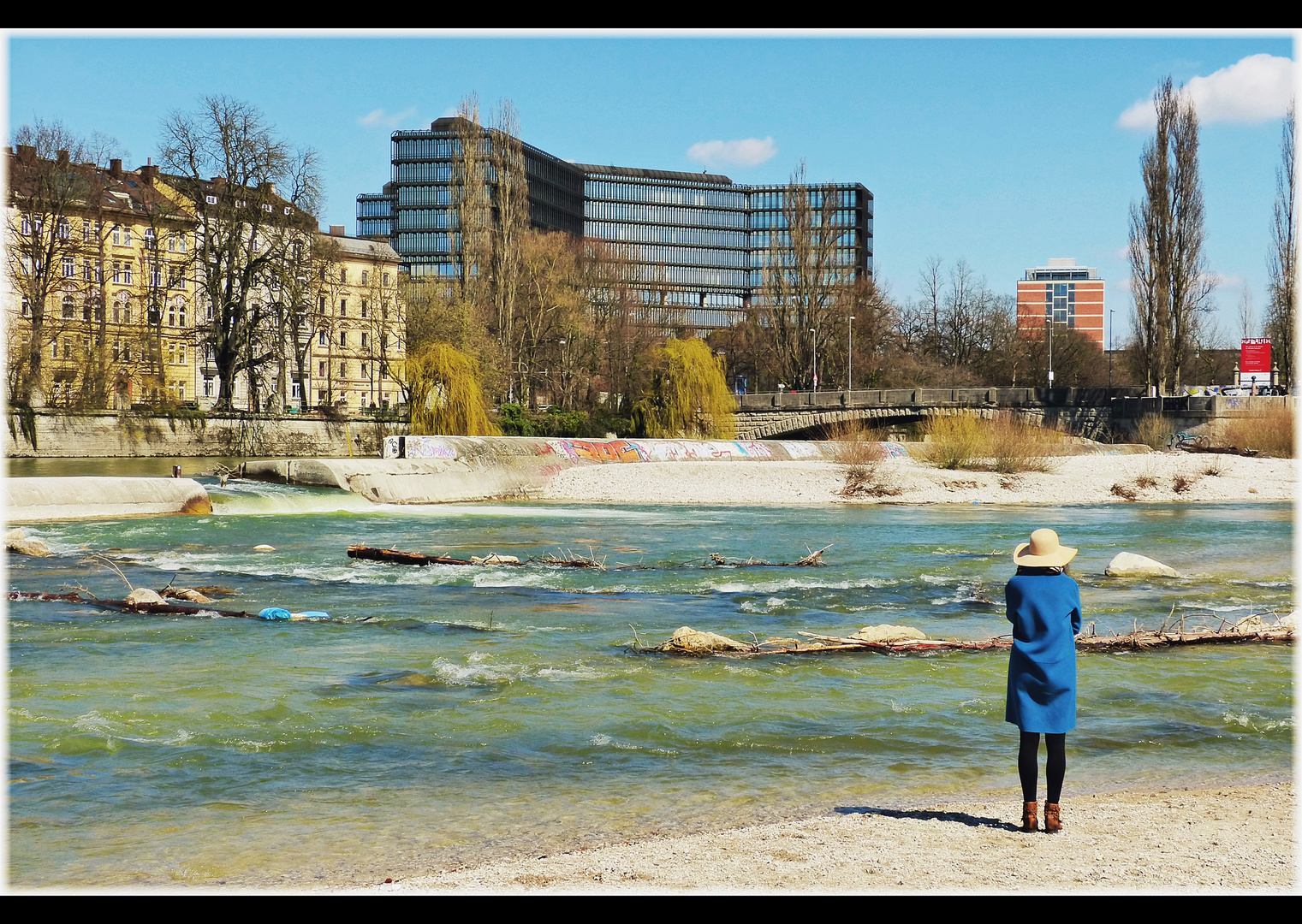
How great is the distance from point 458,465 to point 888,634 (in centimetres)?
3268

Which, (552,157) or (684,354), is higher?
(552,157)

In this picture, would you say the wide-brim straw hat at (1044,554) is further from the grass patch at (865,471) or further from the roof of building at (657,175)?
the roof of building at (657,175)

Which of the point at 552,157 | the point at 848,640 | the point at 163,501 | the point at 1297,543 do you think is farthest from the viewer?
the point at 552,157

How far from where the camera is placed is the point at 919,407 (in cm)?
7856

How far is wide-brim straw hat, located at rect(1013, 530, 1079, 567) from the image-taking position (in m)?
7.74

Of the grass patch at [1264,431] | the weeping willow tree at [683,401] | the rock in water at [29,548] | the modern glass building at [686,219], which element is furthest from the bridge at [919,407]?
the modern glass building at [686,219]

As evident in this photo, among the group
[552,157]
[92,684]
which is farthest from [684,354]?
[552,157]

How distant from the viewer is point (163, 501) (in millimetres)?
36531

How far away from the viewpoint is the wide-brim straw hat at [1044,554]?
7738mm

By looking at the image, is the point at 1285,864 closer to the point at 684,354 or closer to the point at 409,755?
the point at 409,755

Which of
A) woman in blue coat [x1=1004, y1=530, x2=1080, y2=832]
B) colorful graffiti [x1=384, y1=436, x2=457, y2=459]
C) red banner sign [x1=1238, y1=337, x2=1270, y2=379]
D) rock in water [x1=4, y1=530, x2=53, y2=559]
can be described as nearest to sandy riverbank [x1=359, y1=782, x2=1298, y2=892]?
woman in blue coat [x1=1004, y1=530, x2=1080, y2=832]

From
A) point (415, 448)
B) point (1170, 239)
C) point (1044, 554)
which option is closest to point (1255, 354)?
point (1170, 239)

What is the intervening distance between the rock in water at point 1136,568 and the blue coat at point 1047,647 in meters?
16.4

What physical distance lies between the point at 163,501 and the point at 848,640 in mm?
27014
